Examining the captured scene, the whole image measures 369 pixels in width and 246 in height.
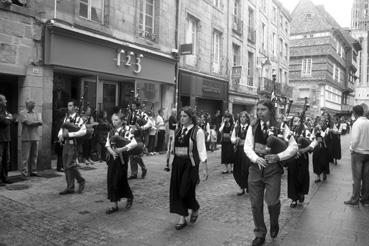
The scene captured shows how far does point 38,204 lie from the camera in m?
6.23

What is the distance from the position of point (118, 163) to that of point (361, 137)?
15.2ft

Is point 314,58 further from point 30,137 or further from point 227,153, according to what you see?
point 30,137

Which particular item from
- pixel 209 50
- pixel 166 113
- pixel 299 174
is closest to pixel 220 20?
pixel 209 50

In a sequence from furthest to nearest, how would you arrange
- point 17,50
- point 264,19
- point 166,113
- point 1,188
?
1. point 264,19
2. point 166,113
3. point 17,50
4. point 1,188

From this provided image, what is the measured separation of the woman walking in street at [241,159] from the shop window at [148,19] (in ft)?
23.4

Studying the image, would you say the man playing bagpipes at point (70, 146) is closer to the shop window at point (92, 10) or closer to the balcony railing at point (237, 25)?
the shop window at point (92, 10)

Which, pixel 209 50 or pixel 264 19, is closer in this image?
pixel 209 50

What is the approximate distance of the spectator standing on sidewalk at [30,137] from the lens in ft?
28.0

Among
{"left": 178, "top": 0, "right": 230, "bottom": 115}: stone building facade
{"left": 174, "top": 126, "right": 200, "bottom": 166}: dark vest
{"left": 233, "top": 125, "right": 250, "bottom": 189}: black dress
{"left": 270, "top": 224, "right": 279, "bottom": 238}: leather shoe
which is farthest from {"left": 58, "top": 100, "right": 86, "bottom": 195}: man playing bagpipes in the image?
{"left": 178, "top": 0, "right": 230, "bottom": 115}: stone building facade

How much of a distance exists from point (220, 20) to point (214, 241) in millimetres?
16878

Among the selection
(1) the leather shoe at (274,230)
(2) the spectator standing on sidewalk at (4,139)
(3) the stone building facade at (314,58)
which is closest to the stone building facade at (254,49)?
(3) the stone building facade at (314,58)

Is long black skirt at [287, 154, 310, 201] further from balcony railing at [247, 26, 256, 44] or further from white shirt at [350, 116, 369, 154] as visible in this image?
balcony railing at [247, 26, 256, 44]

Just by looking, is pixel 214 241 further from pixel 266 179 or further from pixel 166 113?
pixel 166 113

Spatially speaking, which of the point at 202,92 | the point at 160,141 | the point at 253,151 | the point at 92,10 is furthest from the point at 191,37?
the point at 253,151
